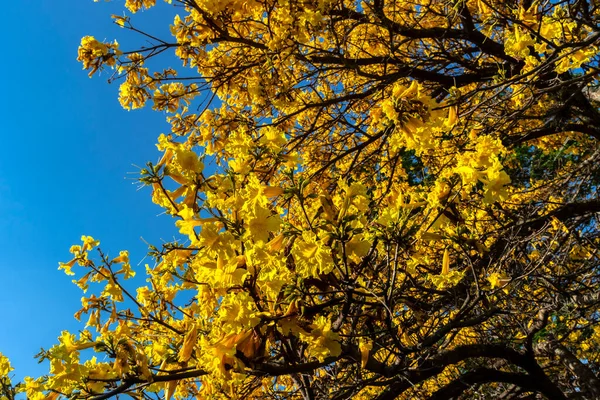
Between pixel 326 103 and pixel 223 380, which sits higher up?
pixel 326 103

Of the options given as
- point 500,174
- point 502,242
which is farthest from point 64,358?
point 502,242

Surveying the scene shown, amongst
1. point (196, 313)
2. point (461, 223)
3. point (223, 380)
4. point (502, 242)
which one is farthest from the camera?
point (502, 242)

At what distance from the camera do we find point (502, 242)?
4312 millimetres

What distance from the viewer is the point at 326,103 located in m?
3.84

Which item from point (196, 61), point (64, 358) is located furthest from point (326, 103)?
point (64, 358)

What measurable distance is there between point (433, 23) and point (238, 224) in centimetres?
533

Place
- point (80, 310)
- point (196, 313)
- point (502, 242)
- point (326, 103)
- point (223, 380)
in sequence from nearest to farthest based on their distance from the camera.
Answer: point (223, 380)
point (196, 313)
point (80, 310)
point (326, 103)
point (502, 242)

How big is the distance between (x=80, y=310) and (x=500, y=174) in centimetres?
280

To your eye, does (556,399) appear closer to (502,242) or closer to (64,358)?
(502,242)

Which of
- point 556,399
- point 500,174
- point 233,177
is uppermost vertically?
point 233,177

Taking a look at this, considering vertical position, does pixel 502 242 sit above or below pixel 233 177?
above

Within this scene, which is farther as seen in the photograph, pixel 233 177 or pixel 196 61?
pixel 196 61

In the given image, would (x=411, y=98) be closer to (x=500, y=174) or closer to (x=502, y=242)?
(x=500, y=174)

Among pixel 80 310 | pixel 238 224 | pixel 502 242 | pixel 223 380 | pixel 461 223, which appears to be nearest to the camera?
pixel 238 224
